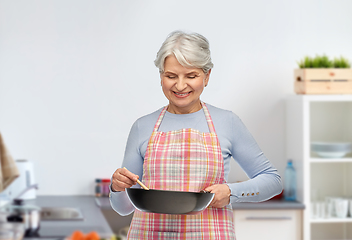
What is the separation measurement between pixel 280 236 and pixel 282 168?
1.68 ft

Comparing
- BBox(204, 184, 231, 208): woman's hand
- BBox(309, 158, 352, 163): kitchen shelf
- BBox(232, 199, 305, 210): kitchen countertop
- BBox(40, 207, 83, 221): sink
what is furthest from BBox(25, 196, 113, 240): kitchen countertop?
BBox(309, 158, 352, 163): kitchen shelf

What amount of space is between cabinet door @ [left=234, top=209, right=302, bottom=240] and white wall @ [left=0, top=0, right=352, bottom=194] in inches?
15.7

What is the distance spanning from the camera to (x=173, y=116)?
135cm

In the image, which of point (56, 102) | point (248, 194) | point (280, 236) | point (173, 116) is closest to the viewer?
point (248, 194)

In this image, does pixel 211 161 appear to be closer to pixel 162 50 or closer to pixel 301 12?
pixel 162 50

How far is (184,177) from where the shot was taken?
1.30 metres

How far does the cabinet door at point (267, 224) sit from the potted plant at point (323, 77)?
2.38 ft

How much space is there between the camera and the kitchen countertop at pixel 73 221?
179 centimetres

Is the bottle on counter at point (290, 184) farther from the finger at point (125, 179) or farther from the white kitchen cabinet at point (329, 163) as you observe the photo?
the finger at point (125, 179)

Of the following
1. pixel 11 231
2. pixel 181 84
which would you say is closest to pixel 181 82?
pixel 181 84

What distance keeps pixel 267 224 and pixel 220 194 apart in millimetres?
1511

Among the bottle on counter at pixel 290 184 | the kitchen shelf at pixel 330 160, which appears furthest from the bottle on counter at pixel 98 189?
the kitchen shelf at pixel 330 160

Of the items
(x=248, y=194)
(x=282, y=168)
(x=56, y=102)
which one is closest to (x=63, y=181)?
(x=56, y=102)

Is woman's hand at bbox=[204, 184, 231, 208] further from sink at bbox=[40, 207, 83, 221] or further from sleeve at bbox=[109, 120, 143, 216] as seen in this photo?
sink at bbox=[40, 207, 83, 221]
